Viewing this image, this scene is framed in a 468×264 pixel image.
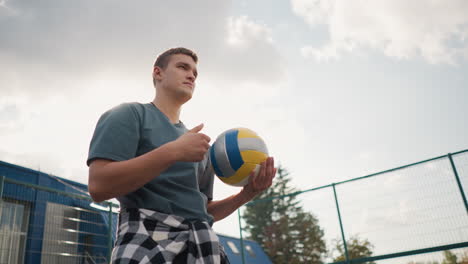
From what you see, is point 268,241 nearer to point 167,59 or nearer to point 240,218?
point 240,218

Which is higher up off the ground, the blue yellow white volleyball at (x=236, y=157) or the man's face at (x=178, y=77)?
the man's face at (x=178, y=77)

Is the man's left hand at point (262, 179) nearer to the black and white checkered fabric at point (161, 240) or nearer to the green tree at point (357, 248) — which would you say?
the black and white checkered fabric at point (161, 240)

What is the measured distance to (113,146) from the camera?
1.46 metres

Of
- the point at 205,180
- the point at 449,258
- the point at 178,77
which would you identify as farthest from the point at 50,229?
the point at 449,258

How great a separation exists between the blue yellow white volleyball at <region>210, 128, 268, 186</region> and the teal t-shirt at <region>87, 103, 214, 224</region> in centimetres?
42

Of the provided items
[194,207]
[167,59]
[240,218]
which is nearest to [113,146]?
[194,207]

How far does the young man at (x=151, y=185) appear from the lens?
1368mm

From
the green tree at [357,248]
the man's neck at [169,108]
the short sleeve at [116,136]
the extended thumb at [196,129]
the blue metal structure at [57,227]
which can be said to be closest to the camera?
the short sleeve at [116,136]

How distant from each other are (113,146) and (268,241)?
27999 millimetres

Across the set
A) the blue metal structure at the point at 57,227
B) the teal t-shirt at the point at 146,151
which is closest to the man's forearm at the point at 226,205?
the teal t-shirt at the point at 146,151

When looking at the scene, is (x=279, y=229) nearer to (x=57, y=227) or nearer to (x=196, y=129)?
(x=57, y=227)

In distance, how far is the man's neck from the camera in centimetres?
195

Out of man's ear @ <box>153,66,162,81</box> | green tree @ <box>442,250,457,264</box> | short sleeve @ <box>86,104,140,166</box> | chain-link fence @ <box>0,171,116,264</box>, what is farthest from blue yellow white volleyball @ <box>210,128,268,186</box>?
green tree @ <box>442,250,457,264</box>

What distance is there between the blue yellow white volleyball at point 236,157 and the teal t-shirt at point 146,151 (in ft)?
1.37
